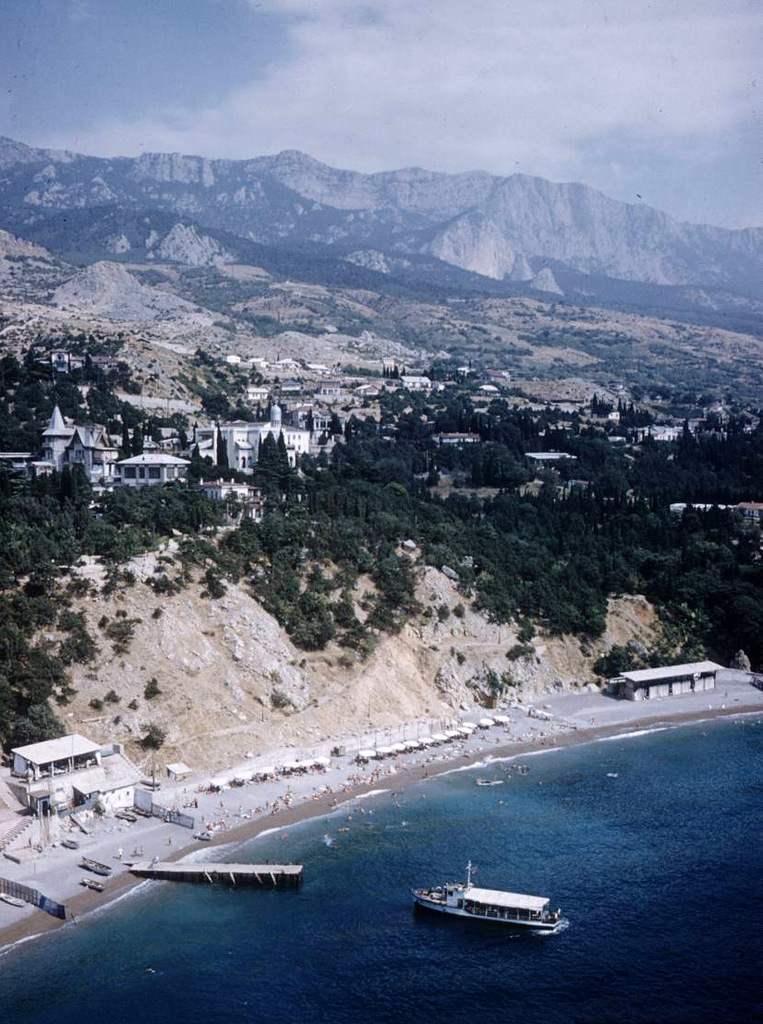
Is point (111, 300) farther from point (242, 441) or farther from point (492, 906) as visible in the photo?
point (492, 906)

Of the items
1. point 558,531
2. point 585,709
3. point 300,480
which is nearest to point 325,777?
point 585,709

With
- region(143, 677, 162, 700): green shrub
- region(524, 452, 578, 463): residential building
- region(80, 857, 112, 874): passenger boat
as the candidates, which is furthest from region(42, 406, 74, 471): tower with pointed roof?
region(524, 452, 578, 463): residential building

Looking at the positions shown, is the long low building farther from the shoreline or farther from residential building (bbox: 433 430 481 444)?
residential building (bbox: 433 430 481 444)

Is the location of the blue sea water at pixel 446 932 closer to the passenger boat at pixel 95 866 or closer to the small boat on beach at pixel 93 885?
the small boat on beach at pixel 93 885

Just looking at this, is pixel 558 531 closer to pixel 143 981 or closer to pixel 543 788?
pixel 543 788

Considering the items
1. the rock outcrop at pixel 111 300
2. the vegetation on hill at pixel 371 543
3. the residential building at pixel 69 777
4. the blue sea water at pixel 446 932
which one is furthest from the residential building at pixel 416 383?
the residential building at pixel 69 777

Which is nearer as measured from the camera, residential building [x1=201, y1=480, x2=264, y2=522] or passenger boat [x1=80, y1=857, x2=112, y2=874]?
passenger boat [x1=80, y1=857, x2=112, y2=874]

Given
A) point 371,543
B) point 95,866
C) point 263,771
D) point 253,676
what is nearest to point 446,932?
point 95,866
